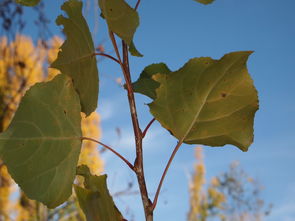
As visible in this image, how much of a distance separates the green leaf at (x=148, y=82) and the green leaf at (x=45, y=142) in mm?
91

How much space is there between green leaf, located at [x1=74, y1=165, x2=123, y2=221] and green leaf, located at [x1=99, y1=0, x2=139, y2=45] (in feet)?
0.53

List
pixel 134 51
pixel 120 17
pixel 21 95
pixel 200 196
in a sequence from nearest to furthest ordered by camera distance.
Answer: pixel 120 17, pixel 134 51, pixel 21 95, pixel 200 196

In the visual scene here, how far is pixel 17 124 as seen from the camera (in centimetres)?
42

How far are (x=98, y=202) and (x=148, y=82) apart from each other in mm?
171

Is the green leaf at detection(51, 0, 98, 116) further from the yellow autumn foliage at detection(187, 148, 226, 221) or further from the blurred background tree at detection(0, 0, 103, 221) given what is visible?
the yellow autumn foliage at detection(187, 148, 226, 221)

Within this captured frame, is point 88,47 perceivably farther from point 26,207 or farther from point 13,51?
point 26,207

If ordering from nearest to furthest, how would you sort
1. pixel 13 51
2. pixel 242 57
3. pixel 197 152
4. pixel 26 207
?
pixel 242 57
pixel 13 51
pixel 26 207
pixel 197 152

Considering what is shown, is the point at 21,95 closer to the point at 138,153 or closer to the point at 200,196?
the point at 138,153

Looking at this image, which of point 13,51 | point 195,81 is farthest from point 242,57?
point 13,51

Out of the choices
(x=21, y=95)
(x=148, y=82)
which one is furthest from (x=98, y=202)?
(x=21, y=95)

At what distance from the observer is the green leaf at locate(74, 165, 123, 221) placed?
1.33 feet

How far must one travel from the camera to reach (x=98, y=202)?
1.33ft

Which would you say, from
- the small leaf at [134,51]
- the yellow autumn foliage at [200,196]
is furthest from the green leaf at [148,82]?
the yellow autumn foliage at [200,196]

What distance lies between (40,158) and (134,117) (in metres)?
0.12
